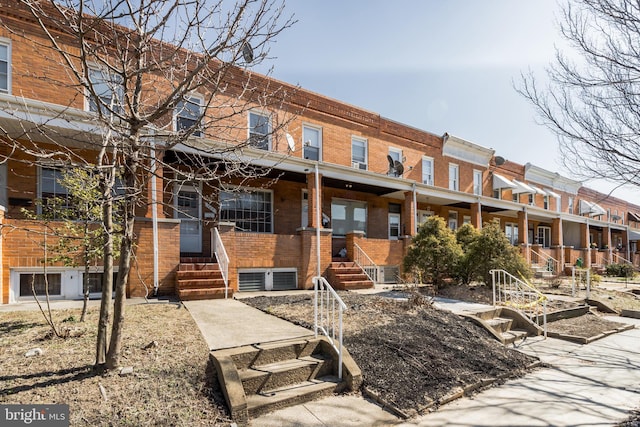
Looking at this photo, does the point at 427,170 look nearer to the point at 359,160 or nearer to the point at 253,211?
the point at 359,160

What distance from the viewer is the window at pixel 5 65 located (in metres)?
8.66

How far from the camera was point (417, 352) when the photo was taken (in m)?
5.28

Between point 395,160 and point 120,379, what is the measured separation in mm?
14730

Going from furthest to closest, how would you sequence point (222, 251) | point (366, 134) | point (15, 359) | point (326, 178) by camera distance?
point (366, 134) → point (326, 178) → point (222, 251) → point (15, 359)

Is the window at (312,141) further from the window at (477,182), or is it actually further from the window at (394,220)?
the window at (477,182)

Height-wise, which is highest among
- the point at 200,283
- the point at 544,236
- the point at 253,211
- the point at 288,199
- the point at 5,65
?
the point at 5,65

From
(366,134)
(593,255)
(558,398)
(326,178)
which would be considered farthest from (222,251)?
(593,255)

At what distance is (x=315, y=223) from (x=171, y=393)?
824cm

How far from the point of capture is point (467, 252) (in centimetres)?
1156

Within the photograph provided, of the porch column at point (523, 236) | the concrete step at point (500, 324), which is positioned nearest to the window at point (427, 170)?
the porch column at point (523, 236)

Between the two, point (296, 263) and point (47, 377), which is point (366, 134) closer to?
point (296, 263)

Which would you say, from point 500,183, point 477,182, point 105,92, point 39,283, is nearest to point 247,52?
point 105,92

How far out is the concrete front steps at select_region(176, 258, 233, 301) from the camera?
27.9ft

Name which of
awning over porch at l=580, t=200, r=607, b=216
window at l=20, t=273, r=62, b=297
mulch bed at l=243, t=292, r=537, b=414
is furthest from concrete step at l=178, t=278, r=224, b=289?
awning over porch at l=580, t=200, r=607, b=216
